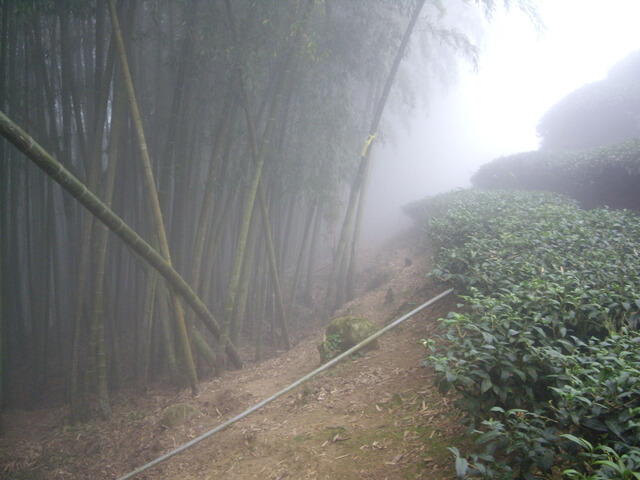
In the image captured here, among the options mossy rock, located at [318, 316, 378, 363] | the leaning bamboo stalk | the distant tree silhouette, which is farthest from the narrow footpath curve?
the distant tree silhouette

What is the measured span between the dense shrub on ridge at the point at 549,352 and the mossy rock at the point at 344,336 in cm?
81

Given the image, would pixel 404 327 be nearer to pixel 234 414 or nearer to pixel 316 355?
pixel 316 355

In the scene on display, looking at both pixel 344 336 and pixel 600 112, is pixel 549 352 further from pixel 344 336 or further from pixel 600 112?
pixel 600 112

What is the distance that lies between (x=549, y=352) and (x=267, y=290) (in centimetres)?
397

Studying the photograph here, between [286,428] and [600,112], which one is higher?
[600,112]

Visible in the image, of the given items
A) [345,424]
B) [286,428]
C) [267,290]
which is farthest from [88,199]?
[267,290]

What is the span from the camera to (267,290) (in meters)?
5.00

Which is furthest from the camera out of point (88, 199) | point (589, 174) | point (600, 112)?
point (600, 112)

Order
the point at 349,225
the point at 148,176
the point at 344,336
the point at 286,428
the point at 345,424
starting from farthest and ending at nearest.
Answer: the point at 349,225
the point at 344,336
the point at 148,176
the point at 286,428
the point at 345,424

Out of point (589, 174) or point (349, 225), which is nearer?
point (589, 174)

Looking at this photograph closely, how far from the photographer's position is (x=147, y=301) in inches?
130

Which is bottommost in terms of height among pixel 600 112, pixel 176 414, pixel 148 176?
pixel 176 414

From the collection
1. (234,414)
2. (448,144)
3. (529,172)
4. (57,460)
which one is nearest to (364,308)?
(234,414)

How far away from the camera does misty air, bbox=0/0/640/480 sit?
4.64ft
